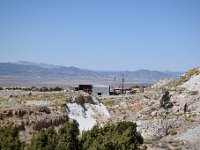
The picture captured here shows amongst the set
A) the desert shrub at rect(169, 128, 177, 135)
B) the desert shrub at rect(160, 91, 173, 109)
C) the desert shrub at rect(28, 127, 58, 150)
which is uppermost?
the desert shrub at rect(160, 91, 173, 109)

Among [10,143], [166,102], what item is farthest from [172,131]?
[10,143]

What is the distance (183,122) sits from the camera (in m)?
55.8

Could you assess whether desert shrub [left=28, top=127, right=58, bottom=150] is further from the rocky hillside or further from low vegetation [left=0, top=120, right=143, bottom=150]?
the rocky hillside

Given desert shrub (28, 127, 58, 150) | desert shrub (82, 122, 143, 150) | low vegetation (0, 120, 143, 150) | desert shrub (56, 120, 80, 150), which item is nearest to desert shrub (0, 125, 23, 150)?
low vegetation (0, 120, 143, 150)

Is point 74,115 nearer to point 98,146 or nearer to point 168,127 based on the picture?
point 168,127

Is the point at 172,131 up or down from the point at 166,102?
down

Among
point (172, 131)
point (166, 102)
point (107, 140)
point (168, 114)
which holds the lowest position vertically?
point (172, 131)

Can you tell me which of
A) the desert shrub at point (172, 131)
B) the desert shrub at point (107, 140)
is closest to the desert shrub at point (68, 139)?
the desert shrub at point (107, 140)

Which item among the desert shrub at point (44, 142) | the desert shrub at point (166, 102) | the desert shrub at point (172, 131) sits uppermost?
the desert shrub at point (166, 102)

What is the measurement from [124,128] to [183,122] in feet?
55.2

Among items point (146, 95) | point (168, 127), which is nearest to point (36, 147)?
point (168, 127)

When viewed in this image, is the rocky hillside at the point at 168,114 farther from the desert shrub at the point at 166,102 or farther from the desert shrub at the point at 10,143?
the desert shrub at the point at 10,143

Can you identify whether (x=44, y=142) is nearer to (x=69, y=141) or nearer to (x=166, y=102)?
(x=69, y=141)

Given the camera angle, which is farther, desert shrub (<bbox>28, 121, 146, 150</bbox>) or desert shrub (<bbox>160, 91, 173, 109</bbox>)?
desert shrub (<bbox>160, 91, 173, 109</bbox>)
